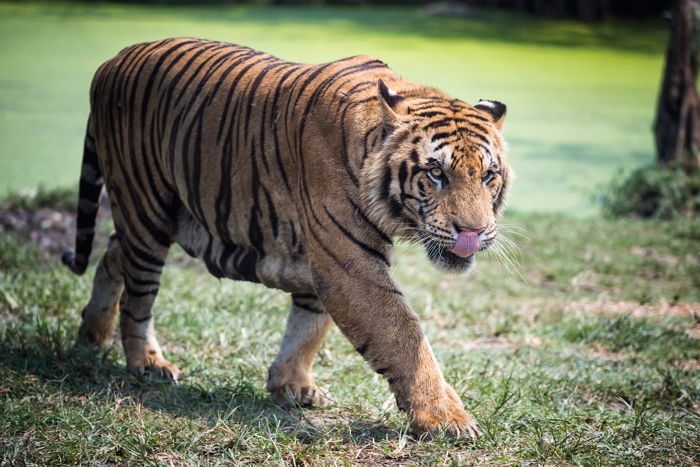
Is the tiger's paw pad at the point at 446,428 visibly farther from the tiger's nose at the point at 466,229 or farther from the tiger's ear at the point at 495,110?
the tiger's ear at the point at 495,110

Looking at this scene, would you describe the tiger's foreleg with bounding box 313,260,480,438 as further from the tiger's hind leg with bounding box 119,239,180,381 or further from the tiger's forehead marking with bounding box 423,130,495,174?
the tiger's hind leg with bounding box 119,239,180,381

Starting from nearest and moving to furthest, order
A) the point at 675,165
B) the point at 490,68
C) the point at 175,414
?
the point at 175,414 < the point at 675,165 < the point at 490,68

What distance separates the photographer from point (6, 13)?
1423 cm

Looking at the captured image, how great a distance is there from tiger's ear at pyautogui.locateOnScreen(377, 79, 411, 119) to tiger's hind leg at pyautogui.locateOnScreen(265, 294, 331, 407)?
0.95 metres

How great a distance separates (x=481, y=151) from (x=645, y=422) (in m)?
1.20

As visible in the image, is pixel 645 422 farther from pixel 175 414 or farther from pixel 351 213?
pixel 175 414

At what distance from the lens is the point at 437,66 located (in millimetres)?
13031

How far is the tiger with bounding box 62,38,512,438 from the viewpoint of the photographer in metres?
3.05

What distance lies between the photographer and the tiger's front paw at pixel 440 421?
2.99m

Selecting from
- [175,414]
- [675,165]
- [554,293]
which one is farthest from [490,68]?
[175,414]

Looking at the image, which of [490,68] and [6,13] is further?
[6,13]

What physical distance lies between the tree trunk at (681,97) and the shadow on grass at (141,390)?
6.69m

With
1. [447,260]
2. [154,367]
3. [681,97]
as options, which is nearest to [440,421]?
[447,260]

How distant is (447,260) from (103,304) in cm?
189
